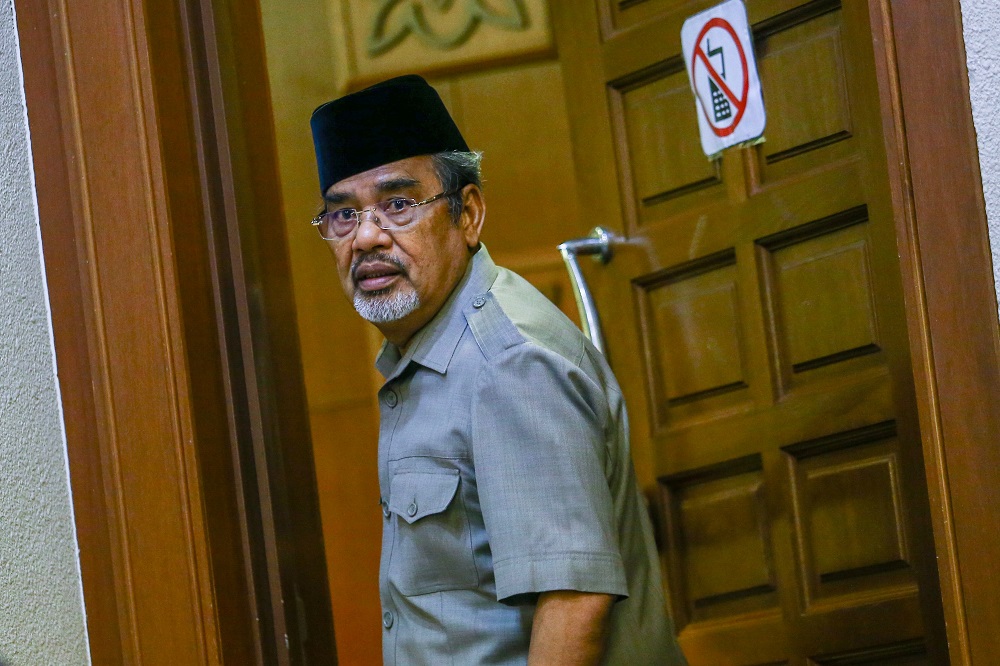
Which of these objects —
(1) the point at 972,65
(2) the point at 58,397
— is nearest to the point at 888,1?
(1) the point at 972,65

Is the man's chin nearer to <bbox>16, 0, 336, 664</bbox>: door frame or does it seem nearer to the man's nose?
the man's nose

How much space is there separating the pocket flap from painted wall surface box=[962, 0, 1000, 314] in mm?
670

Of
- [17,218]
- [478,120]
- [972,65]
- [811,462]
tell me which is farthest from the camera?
[478,120]

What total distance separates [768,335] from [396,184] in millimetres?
680

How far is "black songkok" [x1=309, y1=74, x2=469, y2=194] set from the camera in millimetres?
1589

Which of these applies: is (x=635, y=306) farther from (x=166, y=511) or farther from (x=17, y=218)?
(x=17, y=218)

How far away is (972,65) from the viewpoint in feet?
3.96

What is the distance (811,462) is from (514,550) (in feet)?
2.32

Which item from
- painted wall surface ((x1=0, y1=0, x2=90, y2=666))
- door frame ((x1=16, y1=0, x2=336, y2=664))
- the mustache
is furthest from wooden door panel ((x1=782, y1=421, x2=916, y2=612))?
painted wall surface ((x1=0, y1=0, x2=90, y2=666))

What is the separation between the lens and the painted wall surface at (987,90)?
1.19 m

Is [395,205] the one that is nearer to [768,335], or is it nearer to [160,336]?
[160,336]

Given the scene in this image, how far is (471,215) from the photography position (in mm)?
1646

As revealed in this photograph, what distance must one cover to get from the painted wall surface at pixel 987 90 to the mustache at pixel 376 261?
0.74 meters

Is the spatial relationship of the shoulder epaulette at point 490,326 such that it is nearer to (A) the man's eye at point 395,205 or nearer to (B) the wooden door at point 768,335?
(A) the man's eye at point 395,205
